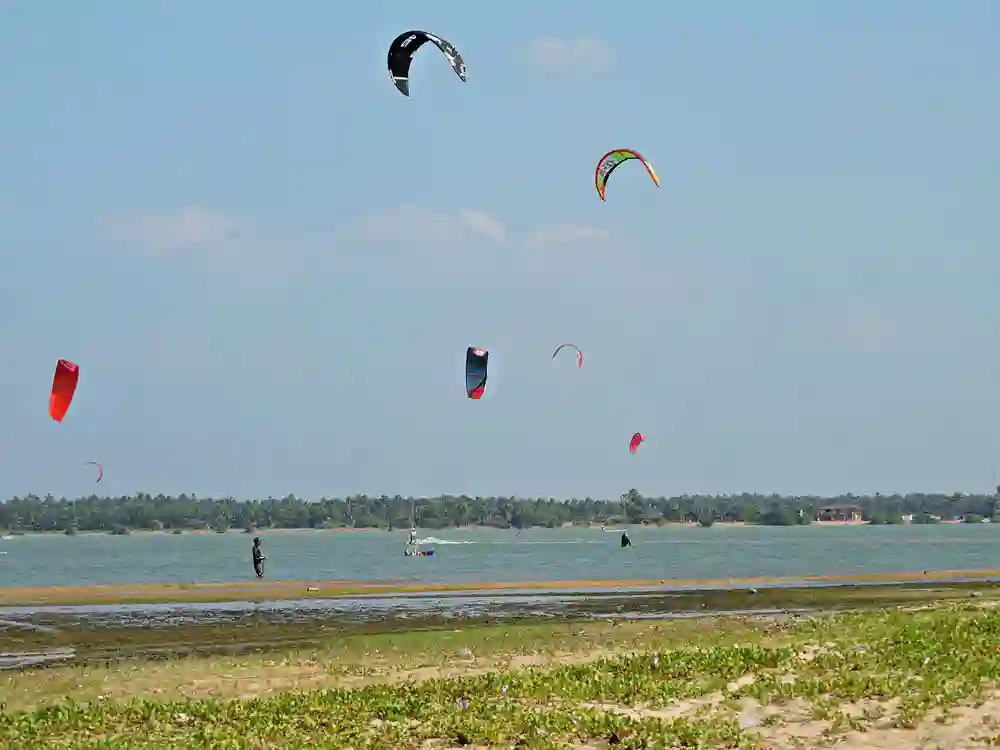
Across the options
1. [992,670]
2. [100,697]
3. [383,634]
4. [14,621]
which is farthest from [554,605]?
[992,670]

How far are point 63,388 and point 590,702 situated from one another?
23.4 meters

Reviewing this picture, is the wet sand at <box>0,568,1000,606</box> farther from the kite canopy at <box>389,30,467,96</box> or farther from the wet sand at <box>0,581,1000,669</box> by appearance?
the kite canopy at <box>389,30,467,96</box>

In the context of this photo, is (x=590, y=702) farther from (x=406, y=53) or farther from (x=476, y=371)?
(x=476, y=371)

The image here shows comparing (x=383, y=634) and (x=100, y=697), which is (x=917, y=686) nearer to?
(x=100, y=697)

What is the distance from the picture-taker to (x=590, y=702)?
46.6 feet

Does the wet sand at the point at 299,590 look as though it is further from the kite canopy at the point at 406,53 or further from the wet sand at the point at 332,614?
the kite canopy at the point at 406,53

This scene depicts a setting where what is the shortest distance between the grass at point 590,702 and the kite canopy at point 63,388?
14.6 metres

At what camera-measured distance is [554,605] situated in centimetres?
3456

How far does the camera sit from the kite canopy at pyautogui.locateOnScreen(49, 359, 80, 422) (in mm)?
33938

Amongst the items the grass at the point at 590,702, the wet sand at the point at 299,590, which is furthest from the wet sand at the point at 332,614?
the grass at the point at 590,702

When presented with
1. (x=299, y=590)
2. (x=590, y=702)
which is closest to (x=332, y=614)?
(x=299, y=590)

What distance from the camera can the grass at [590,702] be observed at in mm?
12352

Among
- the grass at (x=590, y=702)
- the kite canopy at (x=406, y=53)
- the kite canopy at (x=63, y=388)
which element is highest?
the kite canopy at (x=406, y=53)

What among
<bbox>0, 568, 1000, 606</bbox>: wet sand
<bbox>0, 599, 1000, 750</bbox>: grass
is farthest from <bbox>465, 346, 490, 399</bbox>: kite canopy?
<bbox>0, 599, 1000, 750</bbox>: grass
